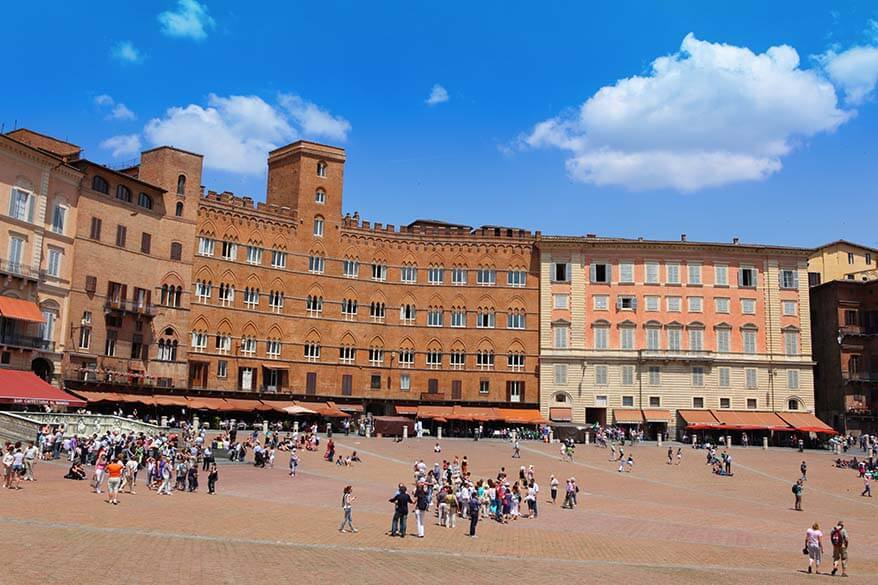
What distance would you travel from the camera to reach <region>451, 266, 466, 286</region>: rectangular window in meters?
79.1

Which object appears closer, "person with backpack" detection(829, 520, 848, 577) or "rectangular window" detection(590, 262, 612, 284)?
"person with backpack" detection(829, 520, 848, 577)

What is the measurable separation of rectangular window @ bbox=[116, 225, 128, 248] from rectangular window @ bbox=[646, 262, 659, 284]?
44897 mm

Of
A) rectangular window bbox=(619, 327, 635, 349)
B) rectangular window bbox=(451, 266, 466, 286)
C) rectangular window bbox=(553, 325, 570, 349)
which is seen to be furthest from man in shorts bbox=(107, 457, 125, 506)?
rectangular window bbox=(619, 327, 635, 349)

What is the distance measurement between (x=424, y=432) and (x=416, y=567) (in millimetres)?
48585

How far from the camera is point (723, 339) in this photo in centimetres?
7800

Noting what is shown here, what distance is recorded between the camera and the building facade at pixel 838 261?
87312 mm

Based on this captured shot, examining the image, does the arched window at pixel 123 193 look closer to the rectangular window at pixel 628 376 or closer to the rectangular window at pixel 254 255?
the rectangular window at pixel 254 255

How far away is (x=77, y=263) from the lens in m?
62.3

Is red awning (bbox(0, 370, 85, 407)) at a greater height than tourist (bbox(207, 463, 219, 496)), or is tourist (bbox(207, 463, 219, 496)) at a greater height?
red awning (bbox(0, 370, 85, 407))

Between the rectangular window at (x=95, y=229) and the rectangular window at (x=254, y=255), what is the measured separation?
42.4ft

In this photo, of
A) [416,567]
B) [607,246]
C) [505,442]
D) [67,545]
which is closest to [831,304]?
[607,246]

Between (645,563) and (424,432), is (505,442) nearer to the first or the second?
(424,432)

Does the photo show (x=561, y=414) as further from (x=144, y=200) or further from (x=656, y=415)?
(x=144, y=200)

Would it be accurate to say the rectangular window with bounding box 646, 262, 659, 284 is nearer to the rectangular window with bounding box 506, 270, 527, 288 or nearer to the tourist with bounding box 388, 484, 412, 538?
the rectangular window with bounding box 506, 270, 527, 288
